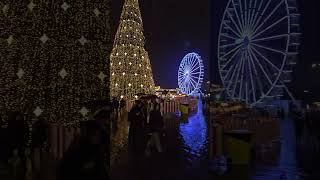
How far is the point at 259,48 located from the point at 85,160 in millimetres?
23782

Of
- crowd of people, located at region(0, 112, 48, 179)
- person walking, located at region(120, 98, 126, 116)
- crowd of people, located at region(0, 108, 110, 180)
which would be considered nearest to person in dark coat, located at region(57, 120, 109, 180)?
crowd of people, located at region(0, 108, 110, 180)

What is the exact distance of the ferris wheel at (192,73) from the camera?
49594mm

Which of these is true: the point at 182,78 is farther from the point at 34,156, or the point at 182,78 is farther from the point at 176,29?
the point at 34,156

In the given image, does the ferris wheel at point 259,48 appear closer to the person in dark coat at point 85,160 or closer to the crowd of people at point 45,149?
the crowd of people at point 45,149

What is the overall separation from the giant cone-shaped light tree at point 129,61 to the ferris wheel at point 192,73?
2115 cm

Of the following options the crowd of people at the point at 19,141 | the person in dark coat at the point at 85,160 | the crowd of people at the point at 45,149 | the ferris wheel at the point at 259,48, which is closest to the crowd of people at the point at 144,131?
the crowd of people at the point at 45,149

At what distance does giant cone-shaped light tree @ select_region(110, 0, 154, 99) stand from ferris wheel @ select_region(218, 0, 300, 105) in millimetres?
5480

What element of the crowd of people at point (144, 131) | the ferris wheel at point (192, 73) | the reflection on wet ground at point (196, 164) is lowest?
the reflection on wet ground at point (196, 164)

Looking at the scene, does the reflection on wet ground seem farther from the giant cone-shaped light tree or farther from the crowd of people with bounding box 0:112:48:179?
the giant cone-shaped light tree

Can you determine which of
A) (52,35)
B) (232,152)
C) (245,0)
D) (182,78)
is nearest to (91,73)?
(52,35)

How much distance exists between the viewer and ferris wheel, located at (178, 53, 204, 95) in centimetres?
4959

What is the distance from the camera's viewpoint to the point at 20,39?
8.94 metres

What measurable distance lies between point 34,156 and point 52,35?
2.89 meters

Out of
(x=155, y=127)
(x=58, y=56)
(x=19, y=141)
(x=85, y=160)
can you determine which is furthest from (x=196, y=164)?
(x=85, y=160)
